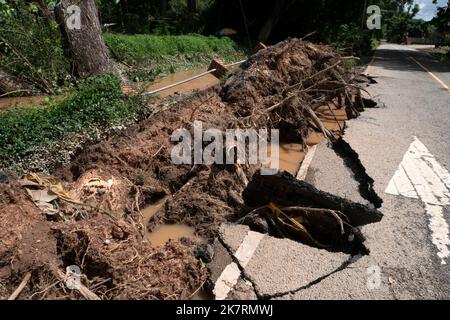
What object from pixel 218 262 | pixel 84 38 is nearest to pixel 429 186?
pixel 218 262

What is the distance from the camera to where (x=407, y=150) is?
21.7ft

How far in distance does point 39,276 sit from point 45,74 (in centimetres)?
675

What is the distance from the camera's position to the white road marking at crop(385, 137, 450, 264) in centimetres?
416

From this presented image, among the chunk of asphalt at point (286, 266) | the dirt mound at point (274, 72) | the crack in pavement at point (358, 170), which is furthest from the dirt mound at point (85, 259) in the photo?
the dirt mound at point (274, 72)

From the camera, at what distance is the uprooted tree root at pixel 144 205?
3393 mm

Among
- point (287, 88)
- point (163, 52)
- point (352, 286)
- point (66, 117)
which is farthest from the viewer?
point (163, 52)

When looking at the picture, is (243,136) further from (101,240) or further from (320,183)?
(101,240)

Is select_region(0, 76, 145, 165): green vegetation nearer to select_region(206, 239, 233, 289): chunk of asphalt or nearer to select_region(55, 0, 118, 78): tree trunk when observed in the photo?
select_region(55, 0, 118, 78): tree trunk

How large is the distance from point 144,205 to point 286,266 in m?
2.37

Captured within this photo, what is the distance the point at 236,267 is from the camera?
3.66m

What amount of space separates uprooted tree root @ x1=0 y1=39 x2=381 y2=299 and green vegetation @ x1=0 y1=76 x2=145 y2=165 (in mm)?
398

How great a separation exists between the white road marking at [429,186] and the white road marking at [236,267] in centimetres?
196

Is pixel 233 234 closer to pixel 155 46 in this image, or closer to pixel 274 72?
pixel 274 72

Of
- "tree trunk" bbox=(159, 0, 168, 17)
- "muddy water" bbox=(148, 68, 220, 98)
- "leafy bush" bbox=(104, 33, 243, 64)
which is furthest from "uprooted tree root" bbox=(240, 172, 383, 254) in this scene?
"tree trunk" bbox=(159, 0, 168, 17)
